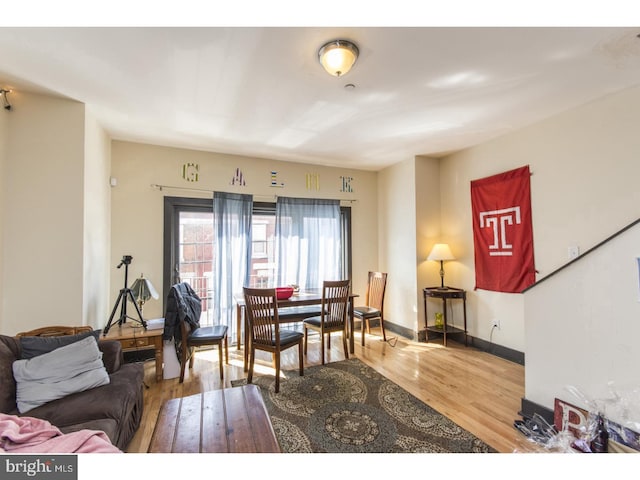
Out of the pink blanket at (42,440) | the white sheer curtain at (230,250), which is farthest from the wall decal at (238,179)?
the pink blanket at (42,440)

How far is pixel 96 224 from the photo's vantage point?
279 centimetres

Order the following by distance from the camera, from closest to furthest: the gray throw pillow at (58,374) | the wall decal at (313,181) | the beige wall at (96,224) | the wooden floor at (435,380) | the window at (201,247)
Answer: the gray throw pillow at (58,374) → the wooden floor at (435,380) → the beige wall at (96,224) → the window at (201,247) → the wall decal at (313,181)

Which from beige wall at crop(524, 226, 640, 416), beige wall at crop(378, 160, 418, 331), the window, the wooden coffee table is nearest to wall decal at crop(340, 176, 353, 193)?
beige wall at crop(378, 160, 418, 331)

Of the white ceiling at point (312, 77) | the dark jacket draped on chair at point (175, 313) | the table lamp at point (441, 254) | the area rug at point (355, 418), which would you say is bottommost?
the area rug at point (355, 418)

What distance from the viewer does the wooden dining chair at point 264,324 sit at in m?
2.67

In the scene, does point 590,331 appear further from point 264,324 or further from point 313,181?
point 313,181

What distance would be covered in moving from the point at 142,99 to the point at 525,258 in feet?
13.5

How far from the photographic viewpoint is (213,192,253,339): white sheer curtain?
3.72 metres

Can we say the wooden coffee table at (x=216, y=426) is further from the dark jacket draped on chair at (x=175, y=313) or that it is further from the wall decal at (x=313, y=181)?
the wall decal at (x=313, y=181)

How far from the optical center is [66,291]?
7.78 feet

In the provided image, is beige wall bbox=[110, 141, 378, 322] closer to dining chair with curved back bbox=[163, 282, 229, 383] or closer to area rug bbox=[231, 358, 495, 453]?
dining chair with curved back bbox=[163, 282, 229, 383]

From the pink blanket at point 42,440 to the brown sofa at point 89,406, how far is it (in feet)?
0.55

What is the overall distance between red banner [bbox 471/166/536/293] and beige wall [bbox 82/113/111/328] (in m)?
4.25
